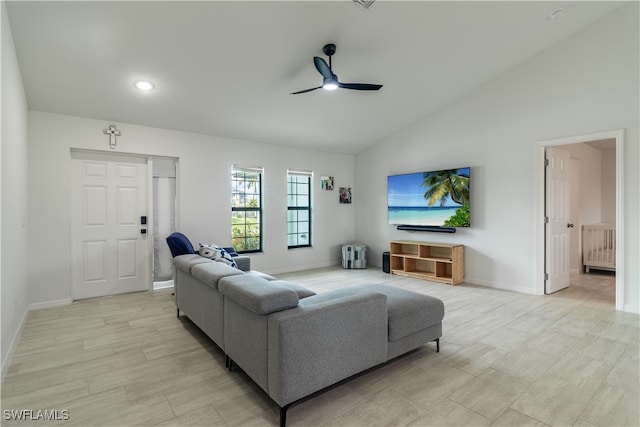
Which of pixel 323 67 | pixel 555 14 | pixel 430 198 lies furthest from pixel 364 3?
pixel 430 198

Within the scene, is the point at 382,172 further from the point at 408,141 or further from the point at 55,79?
the point at 55,79

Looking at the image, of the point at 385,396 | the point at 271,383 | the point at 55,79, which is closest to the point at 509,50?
the point at 385,396

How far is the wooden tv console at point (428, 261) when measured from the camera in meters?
5.10

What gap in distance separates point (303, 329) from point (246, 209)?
4.09 metres

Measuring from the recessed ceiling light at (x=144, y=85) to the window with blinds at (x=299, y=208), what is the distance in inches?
111

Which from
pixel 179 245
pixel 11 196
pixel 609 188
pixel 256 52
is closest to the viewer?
pixel 11 196

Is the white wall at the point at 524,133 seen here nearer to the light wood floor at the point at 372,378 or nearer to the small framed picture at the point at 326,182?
the light wood floor at the point at 372,378

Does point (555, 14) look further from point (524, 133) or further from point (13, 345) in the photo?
point (13, 345)

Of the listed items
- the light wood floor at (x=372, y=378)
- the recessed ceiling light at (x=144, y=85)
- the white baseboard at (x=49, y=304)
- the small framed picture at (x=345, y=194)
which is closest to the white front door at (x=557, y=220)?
the light wood floor at (x=372, y=378)

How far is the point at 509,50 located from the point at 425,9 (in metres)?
1.69

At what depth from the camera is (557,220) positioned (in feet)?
15.1

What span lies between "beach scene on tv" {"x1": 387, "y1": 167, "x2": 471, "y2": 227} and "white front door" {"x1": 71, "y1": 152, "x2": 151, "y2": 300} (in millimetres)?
4267

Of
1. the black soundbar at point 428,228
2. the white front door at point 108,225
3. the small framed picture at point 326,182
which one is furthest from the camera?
the small framed picture at point 326,182

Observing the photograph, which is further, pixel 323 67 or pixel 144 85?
pixel 144 85
